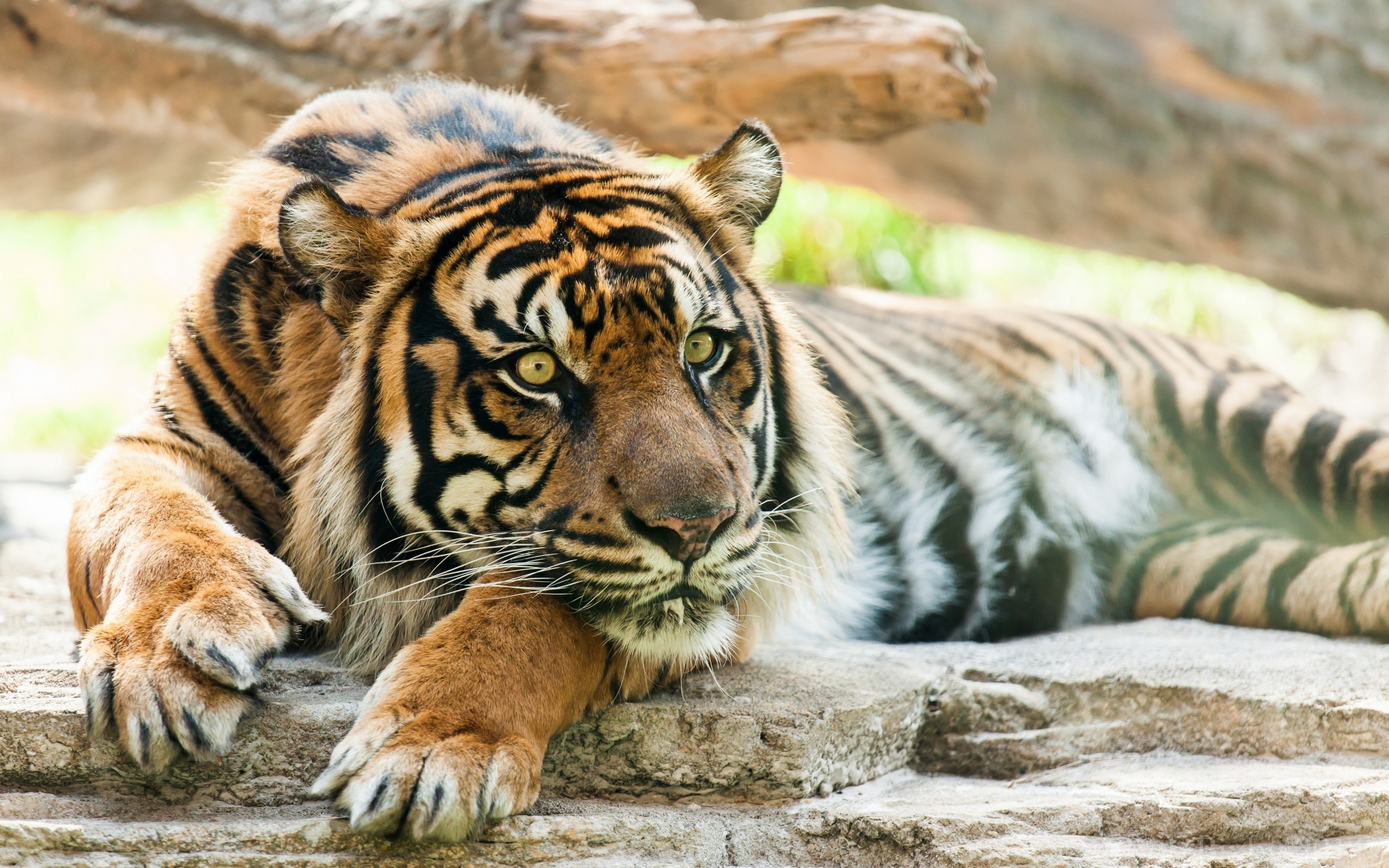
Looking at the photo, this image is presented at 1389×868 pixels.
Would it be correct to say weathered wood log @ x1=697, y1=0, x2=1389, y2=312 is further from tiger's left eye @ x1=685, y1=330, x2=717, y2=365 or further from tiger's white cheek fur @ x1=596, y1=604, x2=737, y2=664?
tiger's white cheek fur @ x1=596, y1=604, x2=737, y2=664

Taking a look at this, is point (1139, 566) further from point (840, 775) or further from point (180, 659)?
point (180, 659)

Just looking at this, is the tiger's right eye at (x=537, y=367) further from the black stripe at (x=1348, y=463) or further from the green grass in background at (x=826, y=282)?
the green grass in background at (x=826, y=282)

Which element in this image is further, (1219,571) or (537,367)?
(1219,571)

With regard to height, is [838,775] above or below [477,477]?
below

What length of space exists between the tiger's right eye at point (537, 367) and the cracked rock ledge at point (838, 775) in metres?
0.55

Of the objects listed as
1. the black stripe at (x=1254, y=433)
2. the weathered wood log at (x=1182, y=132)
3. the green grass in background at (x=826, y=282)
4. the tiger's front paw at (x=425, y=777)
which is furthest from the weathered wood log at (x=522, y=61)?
the green grass in background at (x=826, y=282)

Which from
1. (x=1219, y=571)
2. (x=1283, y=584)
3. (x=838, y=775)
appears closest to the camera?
(x=838, y=775)

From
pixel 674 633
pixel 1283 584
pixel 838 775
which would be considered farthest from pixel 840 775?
pixel 1283 584

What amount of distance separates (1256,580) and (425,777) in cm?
230

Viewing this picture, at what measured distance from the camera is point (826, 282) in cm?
802

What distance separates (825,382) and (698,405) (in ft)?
3.53

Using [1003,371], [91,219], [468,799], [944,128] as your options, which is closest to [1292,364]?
[944,128]

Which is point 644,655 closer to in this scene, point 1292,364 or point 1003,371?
point 1003,371

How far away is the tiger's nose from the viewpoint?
1706 mm
